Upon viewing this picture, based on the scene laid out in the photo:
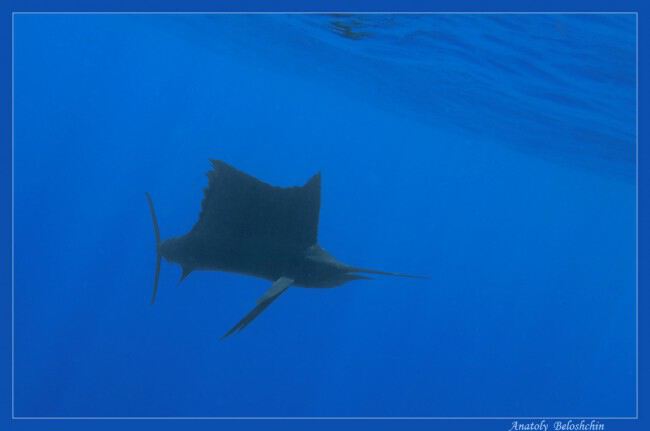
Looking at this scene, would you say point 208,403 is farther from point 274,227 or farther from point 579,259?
point 579,259

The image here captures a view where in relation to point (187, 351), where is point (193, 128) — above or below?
above

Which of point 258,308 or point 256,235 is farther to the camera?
point 256,235

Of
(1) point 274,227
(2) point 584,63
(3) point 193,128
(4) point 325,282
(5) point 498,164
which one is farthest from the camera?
(3) point 193,128

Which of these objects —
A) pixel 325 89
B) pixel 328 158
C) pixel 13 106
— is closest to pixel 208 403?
pixel 325 89

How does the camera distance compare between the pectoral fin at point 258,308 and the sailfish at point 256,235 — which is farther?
the sailfish at point 256,235

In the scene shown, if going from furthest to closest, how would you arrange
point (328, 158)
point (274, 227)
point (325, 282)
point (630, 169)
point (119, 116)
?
point (328, 158)
point (119, 116)
point (630, 169)
point (274, 227)
point (325, 282)

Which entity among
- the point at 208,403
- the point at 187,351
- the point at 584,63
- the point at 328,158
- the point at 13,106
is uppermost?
the point at 584,63

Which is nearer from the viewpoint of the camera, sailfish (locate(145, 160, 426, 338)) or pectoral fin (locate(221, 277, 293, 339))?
pectoral fin (locate(221, 277, 293, 339))

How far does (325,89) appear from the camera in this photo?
17797mm

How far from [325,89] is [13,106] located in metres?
13.5

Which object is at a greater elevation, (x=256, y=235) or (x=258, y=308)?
(x=256, y=235)

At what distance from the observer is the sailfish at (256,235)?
4051 millimetres

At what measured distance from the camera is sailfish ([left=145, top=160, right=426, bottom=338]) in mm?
4051

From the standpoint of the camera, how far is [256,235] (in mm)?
4340
